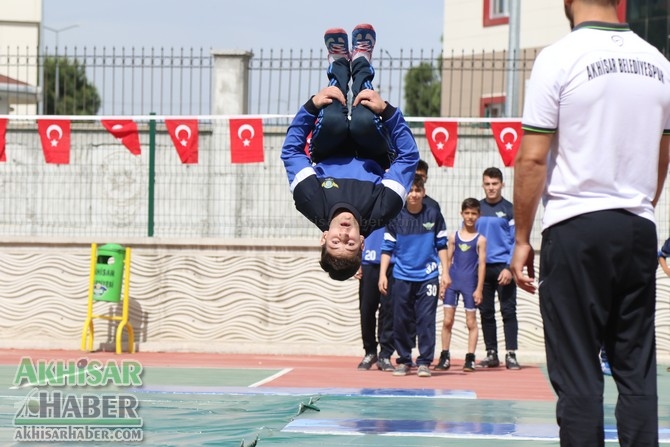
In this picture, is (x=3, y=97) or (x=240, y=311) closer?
(x=240, y=311)

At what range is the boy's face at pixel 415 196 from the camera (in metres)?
12.0

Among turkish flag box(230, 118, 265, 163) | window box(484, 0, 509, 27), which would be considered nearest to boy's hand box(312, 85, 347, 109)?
turkish flag box(230, 118, 265, 163)

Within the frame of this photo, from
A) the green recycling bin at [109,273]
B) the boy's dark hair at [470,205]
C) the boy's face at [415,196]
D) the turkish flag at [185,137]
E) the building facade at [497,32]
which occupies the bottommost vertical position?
the green recycling bin at [109,273]

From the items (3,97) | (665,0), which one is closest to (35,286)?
(3,97)

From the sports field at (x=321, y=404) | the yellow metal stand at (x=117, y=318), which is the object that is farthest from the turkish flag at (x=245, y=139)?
the sports field at (x=321, y=404)

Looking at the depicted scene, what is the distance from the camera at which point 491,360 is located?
42.7ft

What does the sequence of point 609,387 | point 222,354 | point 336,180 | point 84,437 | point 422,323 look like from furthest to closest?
1. point 222,354
2. point 422,323
3. point 609,387
4. point 336,180
5. point 84,437

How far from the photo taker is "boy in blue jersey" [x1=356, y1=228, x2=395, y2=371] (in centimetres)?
1229

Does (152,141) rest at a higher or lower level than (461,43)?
lower

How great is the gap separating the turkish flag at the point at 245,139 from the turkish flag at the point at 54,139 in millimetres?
2143

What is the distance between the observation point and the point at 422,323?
11875mm

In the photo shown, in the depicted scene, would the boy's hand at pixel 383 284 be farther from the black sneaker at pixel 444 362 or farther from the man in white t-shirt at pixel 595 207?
the man in white t-shirt at pixel 595 207

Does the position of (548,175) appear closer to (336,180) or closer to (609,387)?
(336,180)

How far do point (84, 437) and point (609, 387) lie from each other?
550cm
